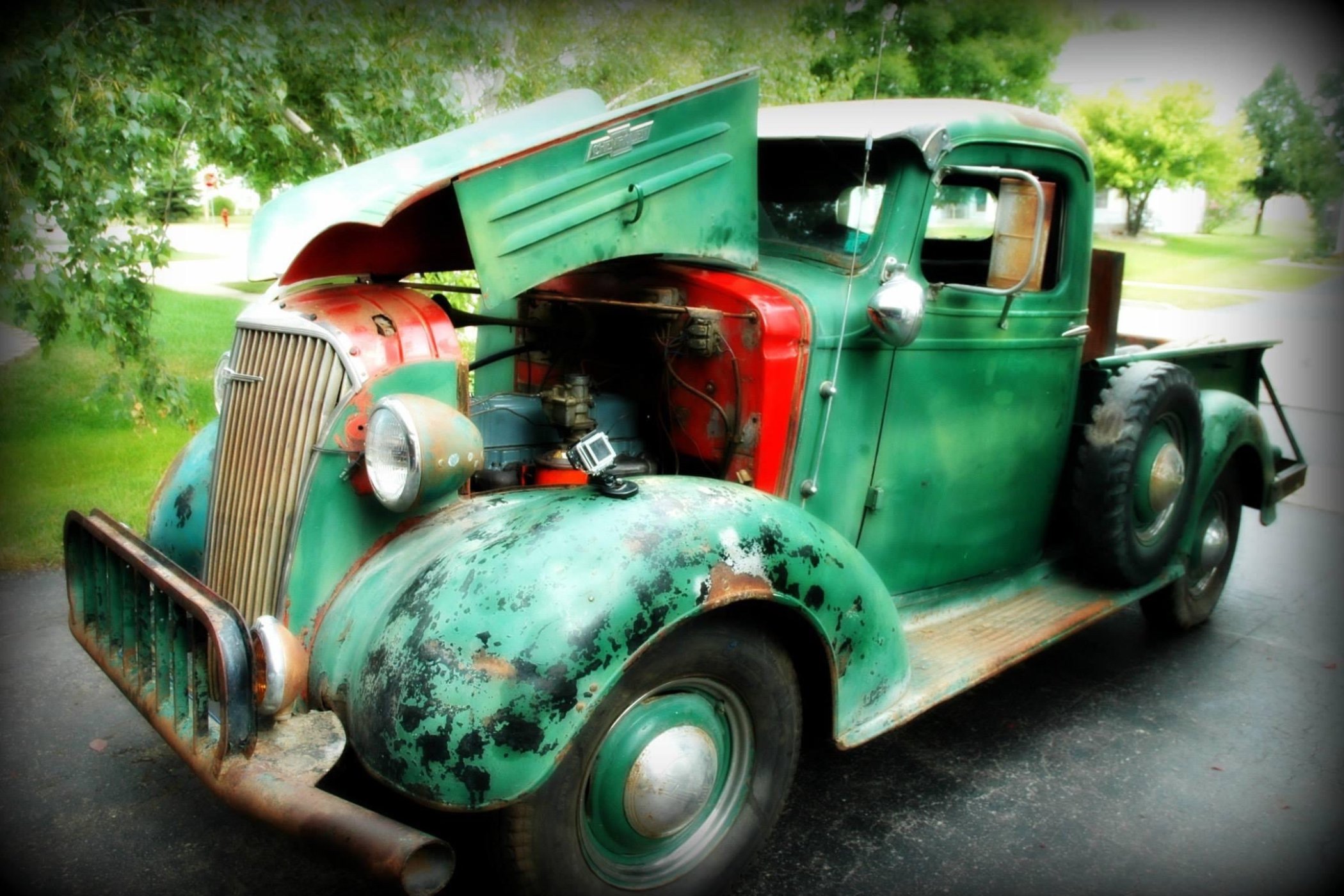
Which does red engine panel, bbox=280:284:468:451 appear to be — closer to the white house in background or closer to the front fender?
the front fender

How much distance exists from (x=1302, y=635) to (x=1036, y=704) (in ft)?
5.26

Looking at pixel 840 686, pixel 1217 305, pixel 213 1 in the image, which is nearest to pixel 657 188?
pixel 840 686

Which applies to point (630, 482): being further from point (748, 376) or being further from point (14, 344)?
point (14, 344)

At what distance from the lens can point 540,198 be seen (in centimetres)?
224

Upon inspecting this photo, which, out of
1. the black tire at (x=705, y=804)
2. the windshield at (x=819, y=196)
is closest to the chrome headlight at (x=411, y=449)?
the black tire at (x=705, y=804)

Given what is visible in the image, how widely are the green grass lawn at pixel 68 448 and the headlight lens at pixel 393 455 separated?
2146 millimetres

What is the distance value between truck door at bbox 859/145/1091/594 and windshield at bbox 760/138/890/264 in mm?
197

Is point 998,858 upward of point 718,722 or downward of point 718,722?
downward

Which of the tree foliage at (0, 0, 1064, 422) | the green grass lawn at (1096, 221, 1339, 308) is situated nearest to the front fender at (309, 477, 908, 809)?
the tree foliage at (0, 0, 1064, 422)

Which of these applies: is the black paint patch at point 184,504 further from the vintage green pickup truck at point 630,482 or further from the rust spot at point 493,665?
the rust spot at point 493,665

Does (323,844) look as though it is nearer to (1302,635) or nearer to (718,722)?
(718,722)

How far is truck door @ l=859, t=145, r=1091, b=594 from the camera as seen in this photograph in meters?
2.92

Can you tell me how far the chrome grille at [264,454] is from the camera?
7.12 feet

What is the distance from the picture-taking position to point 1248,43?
8.58m
